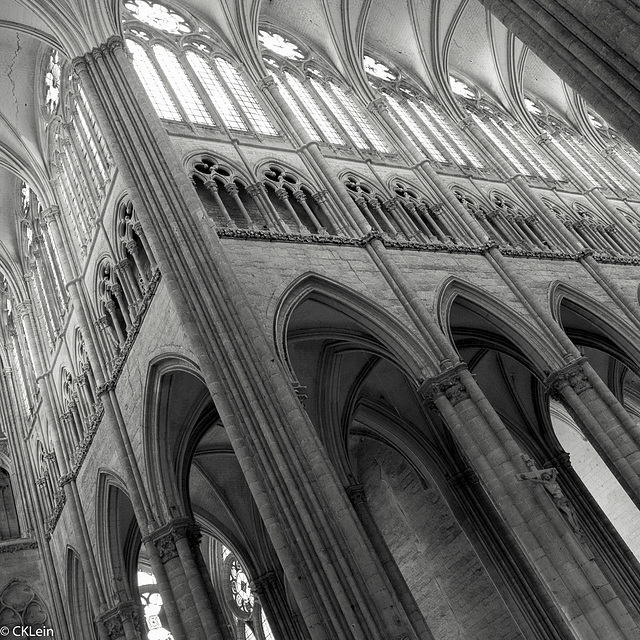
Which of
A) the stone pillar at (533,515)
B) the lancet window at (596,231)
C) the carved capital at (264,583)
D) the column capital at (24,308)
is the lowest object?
the stone pillar at (533,515)

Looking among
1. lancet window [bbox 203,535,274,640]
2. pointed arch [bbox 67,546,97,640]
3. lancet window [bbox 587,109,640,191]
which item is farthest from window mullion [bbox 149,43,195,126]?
lancet window [bbox 587,109,640,191]

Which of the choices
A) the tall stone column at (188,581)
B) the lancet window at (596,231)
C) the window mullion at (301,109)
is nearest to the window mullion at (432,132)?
the lancet window at (596,231)

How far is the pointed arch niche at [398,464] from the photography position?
633 inches

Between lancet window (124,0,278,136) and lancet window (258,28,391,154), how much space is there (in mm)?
1331

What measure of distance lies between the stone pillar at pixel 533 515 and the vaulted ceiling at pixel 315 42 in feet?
35.0

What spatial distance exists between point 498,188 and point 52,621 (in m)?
14.9

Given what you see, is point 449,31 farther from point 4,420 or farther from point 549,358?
point 4,420

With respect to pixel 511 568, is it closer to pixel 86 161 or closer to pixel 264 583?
pixel 264 583

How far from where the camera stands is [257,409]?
→ 11.5 metres

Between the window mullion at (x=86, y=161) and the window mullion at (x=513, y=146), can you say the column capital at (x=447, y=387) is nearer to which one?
the window mullion at (x=86, y=161)

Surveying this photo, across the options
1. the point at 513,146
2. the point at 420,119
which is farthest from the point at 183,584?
the point at 513,146

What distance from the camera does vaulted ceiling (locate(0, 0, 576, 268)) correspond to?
57.1ft

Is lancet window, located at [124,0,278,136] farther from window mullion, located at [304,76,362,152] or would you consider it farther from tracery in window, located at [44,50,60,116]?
tracery in window, located at [44,50,60,116]

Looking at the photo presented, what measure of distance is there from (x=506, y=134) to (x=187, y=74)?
402 inches
